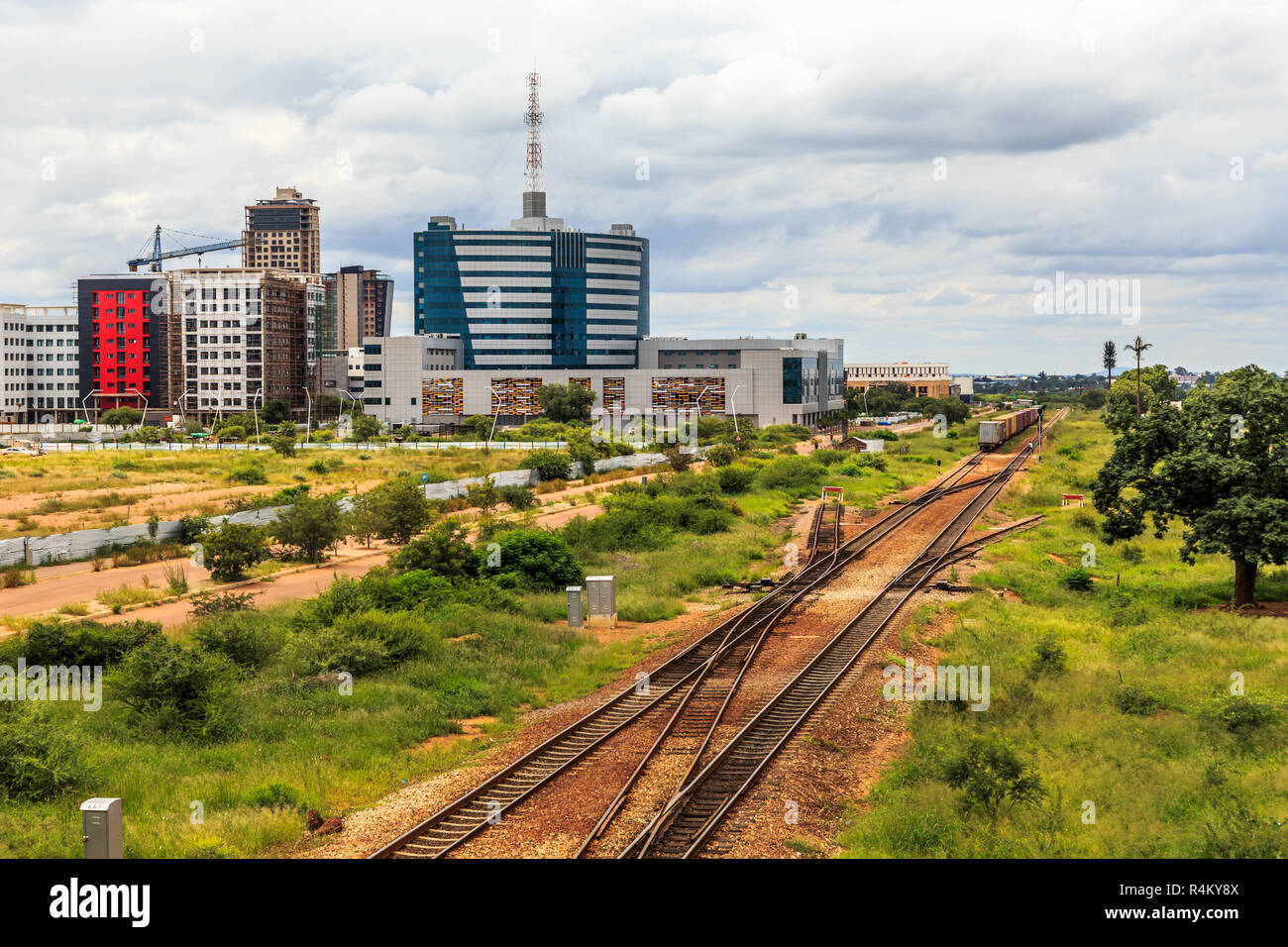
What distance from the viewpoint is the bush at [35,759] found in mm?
13594

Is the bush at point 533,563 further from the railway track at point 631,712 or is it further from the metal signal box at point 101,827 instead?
the metal signal box at point 101,827

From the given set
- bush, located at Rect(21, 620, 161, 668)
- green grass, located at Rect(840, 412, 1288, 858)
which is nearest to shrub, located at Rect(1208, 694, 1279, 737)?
green grass, located at Rect(840, 412, 1288, 858)

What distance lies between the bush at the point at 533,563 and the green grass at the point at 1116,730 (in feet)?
39.0

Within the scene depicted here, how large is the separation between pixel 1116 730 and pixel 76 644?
2012 cm

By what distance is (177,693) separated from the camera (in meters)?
17.3

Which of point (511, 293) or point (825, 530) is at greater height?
point (511, 293)

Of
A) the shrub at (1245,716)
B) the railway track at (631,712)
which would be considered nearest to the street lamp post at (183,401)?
the railway track at (631,712)

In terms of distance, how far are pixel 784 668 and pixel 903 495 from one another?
41.1m

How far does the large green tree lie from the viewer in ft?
74.2

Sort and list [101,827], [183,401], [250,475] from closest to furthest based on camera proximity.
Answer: [101,827]
[250,475]
[183,401]

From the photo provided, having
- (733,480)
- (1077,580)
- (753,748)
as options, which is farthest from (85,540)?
(1077,580)

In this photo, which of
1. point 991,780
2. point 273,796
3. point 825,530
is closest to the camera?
point 991,780

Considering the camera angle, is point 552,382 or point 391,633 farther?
point 552,382

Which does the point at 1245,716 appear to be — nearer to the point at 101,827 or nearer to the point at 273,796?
the point at 273,796
